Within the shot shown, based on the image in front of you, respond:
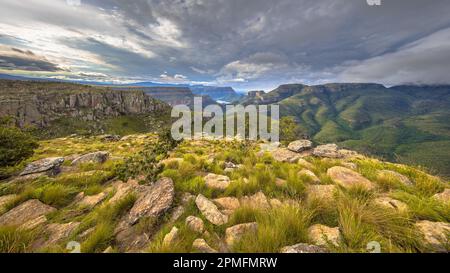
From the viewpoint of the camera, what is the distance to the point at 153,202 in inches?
178

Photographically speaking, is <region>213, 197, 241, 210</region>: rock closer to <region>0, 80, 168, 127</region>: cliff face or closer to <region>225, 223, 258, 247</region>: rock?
<region>225, 223, 258, 247</region>: rock

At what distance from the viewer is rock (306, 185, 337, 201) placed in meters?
4.48

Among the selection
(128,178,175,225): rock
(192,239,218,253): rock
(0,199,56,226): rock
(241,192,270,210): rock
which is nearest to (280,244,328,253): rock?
(192,239,218,253): rock

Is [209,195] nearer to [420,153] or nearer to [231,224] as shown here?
[231,224]

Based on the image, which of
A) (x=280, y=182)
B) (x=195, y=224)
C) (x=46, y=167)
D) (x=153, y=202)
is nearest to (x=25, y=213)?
(x=153, y=202)

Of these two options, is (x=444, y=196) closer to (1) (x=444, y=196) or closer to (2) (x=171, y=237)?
(1) (x=444, y=196)

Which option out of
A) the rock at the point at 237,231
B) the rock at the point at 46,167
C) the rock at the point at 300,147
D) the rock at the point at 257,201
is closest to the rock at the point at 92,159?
the rock at the point at 46,167

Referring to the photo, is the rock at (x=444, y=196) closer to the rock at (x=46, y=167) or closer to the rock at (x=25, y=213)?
the rock at (x=25, y=213)

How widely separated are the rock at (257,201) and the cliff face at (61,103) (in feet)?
570

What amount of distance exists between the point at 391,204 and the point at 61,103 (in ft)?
662

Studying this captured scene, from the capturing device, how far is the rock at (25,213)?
165 inches

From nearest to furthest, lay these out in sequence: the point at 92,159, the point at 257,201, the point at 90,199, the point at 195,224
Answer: the point at 195,224 → the point at 257,201 → the point at 90,199 → the point at 92,159
